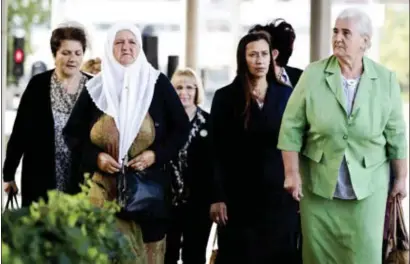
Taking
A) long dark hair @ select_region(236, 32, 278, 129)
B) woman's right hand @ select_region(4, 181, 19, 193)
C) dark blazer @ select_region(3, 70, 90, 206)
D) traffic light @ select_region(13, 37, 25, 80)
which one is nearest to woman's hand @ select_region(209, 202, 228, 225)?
long dark hair @ select_region(236, 32, 278, 129)

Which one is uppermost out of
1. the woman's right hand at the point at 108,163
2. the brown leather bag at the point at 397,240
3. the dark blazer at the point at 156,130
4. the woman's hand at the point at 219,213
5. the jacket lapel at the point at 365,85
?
the jacket lapel at the point at 365,85

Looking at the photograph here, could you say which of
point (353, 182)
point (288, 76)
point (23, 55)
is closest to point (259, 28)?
point (288, 76)

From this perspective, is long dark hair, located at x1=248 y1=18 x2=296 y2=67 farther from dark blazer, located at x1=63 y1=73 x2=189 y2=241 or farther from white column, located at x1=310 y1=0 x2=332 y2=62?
dark blazer, located at x1=63 y1=73 x2=189 y2=241

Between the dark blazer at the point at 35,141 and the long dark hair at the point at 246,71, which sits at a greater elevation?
the long dark hair at the point at 246,71

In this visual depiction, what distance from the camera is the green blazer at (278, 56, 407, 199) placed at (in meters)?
3.66

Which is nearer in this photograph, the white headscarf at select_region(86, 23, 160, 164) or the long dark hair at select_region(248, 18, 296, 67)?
the white headscarf at select_region(86, 23, 160, 164)

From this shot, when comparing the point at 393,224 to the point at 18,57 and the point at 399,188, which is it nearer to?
the point at 399,188

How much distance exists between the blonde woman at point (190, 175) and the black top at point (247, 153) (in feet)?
0.16

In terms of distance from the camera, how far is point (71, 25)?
3.63 meters

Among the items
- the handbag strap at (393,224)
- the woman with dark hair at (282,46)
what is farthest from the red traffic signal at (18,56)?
the handbag strap at (393,224)

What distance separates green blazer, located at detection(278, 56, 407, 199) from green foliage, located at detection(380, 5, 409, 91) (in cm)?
19

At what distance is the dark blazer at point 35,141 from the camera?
3553 millimetres

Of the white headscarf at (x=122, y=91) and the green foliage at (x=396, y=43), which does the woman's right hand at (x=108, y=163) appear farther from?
the green foliage at (x=396, y=43)

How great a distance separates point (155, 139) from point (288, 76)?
649 millimetres
